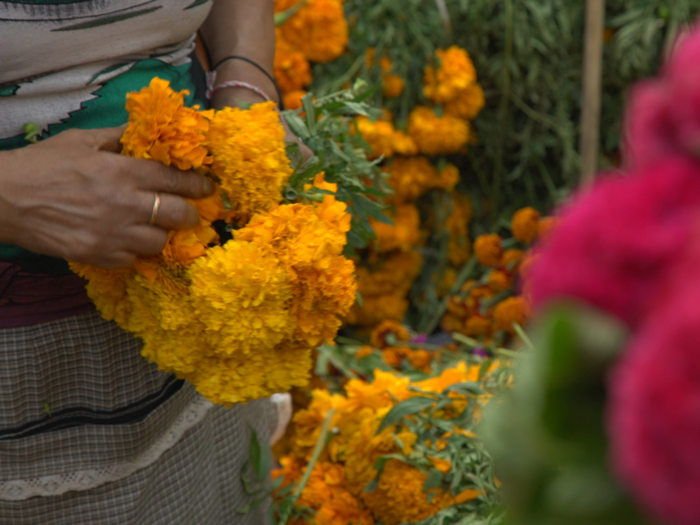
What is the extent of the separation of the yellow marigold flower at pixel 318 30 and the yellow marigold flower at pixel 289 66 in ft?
0.07

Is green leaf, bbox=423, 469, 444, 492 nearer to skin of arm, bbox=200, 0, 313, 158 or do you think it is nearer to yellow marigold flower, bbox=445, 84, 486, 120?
skin of arm, bbox=200, 0, 313, 158

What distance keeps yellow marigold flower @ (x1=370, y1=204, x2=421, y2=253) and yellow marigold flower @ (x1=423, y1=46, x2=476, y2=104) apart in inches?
14.3

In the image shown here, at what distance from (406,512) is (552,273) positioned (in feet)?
3.03

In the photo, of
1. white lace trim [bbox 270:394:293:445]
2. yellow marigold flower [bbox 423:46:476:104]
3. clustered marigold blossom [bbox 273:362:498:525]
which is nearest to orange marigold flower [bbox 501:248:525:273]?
yellow marigold flower [bbox 423:46:476:104]

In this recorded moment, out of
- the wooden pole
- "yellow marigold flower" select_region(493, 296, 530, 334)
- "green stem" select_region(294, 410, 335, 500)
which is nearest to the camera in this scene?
"green stem" select_region(294, 410, 335, 500)

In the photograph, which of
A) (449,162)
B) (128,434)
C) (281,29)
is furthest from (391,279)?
(128,434)

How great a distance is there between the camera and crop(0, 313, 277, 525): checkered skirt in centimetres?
84

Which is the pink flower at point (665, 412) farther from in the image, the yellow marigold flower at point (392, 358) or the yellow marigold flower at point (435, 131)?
the yellow marigold flower at point (435, 131)

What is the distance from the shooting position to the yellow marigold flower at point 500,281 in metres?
1.87

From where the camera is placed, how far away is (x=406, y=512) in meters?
1.07

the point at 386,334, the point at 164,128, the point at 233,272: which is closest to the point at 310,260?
the point at 233,272

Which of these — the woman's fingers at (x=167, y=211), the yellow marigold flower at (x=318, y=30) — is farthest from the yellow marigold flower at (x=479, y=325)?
the woman's fingers at (x=167, y=211)

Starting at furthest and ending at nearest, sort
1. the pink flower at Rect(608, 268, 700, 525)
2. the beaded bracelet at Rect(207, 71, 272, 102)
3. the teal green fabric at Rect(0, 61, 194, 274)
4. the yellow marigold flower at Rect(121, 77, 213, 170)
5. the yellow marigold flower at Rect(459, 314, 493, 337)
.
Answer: the yellow marigold flower at Rect(459, 314, 493, 337) < the beaded bracelet at Rect(207, 71, 272, 102) < the teal green fabric at Rect(0, 61, 194, 274) < the yellow marigold flower at Rect(121, 77, 213, 170) < the pink flower at Rect(608, 268, 700, 525)

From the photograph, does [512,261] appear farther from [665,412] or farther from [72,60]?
[665,412]
